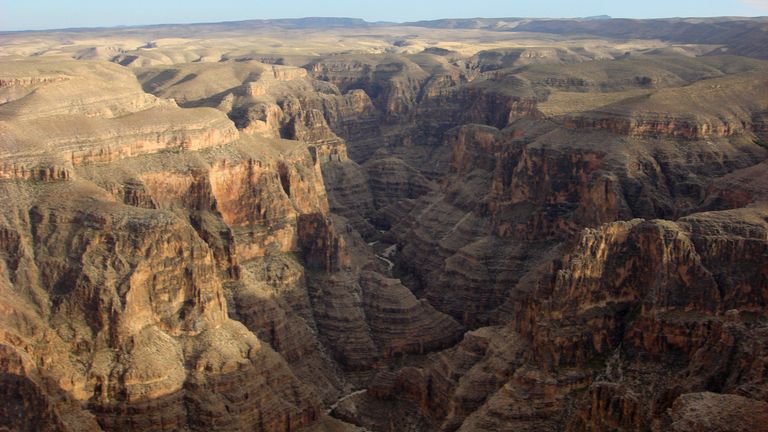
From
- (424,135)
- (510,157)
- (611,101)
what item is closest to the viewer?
(510,157)

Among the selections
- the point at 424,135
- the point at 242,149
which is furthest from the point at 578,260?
the point at 424,135

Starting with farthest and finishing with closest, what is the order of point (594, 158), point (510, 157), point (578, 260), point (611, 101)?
1. point (611, 101)
2. point (510, 157)
3. point (594, 158)
4. point (578, 260)

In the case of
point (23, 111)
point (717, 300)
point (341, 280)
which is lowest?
point (341, 280)

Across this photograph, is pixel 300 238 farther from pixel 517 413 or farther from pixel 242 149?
pixel 517 413

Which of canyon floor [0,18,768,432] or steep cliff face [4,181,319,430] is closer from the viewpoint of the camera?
canyon floor [0,18,768,432]

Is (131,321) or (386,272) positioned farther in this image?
(386,272)

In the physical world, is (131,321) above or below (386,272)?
above

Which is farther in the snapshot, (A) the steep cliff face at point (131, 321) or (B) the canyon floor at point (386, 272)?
(A) the steep cliff face at point (131, 321)

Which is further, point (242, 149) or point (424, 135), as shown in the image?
point (424, 135)
